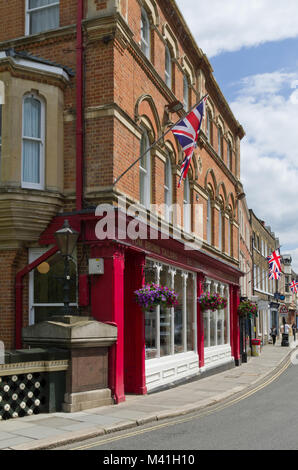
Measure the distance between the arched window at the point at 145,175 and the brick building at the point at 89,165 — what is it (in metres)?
0.04

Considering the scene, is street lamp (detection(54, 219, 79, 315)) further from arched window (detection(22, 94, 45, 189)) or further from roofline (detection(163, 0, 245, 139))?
roofline (detection(163, 0, 245, 139))

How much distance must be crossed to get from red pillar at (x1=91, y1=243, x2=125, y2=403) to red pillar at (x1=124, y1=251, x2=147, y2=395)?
1334 mm

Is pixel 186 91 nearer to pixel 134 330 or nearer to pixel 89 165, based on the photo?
pixel 89 165

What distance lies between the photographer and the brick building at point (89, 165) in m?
12.0

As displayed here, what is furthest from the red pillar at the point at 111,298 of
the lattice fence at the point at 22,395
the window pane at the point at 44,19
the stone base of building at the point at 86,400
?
the window pane at the point at 44,19

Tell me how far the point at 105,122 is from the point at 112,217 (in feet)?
7.63

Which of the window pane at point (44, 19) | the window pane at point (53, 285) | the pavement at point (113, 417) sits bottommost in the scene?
the pavement at point (113, 417)

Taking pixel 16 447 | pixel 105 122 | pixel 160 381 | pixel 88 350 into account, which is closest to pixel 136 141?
pixel 105 122

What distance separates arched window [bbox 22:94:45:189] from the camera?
12.3 meters

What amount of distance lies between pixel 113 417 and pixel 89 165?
5.66 m

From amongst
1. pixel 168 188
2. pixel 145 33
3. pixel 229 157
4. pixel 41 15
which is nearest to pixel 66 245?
pixel 41 15

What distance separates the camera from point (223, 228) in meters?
25.5

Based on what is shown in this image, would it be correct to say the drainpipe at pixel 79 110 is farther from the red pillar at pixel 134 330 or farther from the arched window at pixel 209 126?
the arched window at pixel 209 126

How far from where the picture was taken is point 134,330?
13570mm
